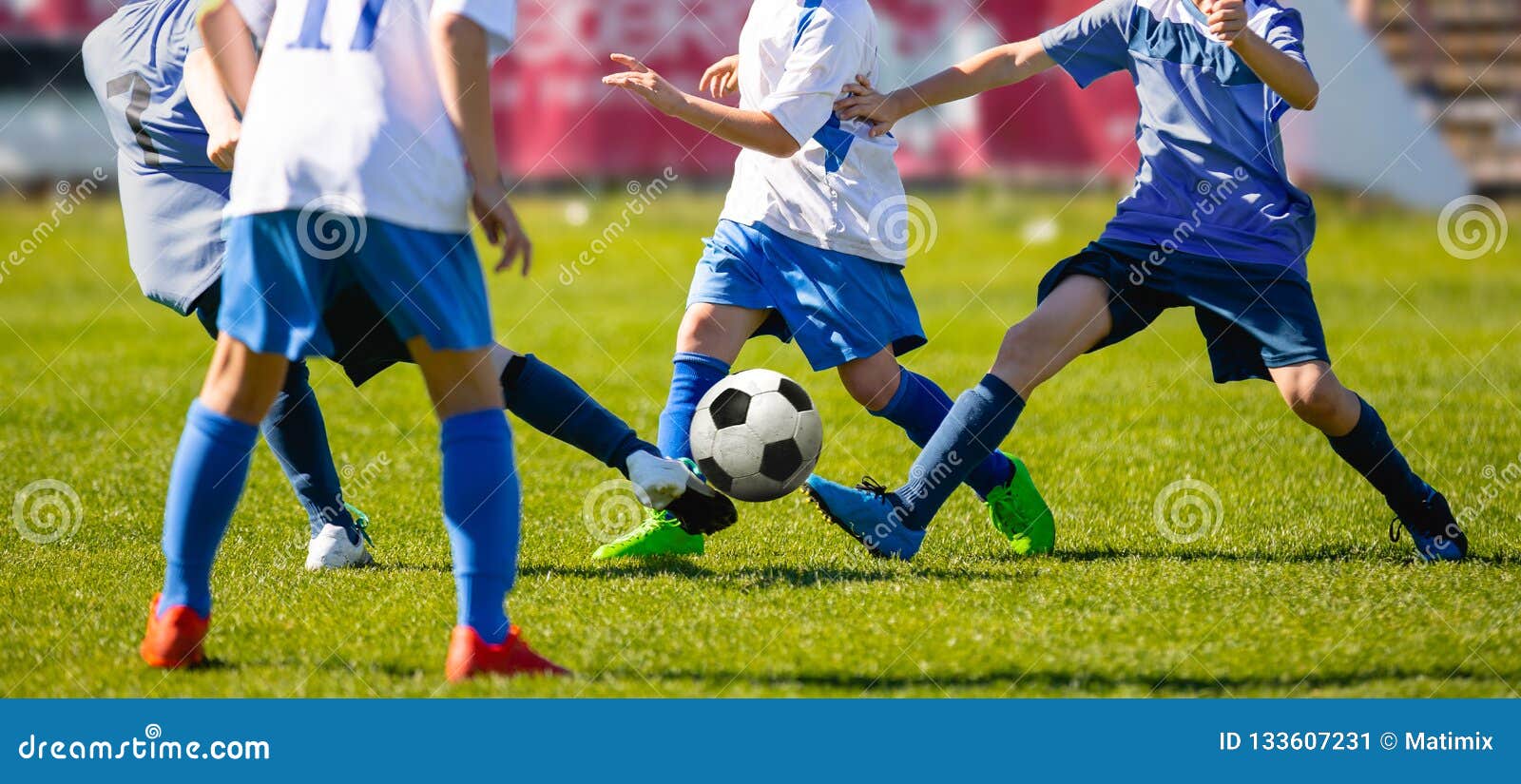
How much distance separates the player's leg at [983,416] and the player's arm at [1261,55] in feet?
2.25

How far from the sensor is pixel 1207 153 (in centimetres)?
414

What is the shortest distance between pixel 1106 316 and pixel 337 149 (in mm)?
2160

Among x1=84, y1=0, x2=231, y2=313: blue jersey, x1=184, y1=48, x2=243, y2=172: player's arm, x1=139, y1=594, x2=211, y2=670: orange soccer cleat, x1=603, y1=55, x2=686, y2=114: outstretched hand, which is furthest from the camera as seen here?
x1=84, y1=0, x2=231, y2=313: blue jersey

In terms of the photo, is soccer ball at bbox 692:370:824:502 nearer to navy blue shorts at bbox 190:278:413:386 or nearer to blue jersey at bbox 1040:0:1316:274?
navy blue shorts at bbox 190:278:413:386

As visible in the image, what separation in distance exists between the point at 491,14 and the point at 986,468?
86.9 inches

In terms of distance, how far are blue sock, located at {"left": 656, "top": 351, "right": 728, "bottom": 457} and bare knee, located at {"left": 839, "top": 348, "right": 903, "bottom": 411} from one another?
15.2 inches

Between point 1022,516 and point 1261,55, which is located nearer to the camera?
point 1261,55

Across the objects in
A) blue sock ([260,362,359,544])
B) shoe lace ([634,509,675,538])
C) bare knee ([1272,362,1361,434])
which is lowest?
blue sock ([260,362,359,544])

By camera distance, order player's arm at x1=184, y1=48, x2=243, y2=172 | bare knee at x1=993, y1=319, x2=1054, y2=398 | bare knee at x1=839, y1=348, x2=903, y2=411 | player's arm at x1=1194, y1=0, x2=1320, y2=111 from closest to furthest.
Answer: player's arm at x1=184, y1=48, x2=243, y2=172, player's arm at x1=1194, y1=0, x2=1320, y2=111, bare knee at x1=993, y1=319, x2=1054, y2=398, bare knee at x1=839, y1=348, x2=903, y2=411

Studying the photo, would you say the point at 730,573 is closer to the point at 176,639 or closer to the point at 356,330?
the point at 356,330

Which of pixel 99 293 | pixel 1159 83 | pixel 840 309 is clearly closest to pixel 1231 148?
pixel 1159 83

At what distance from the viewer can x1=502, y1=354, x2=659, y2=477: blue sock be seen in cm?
404

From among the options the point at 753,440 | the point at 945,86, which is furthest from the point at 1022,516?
the point at 945,86

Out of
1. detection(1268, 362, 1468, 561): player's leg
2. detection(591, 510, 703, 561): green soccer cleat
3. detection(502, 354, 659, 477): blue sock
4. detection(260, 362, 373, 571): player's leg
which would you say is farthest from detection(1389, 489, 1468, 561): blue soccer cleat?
detection(260, 362, 373, 571): player's leg
